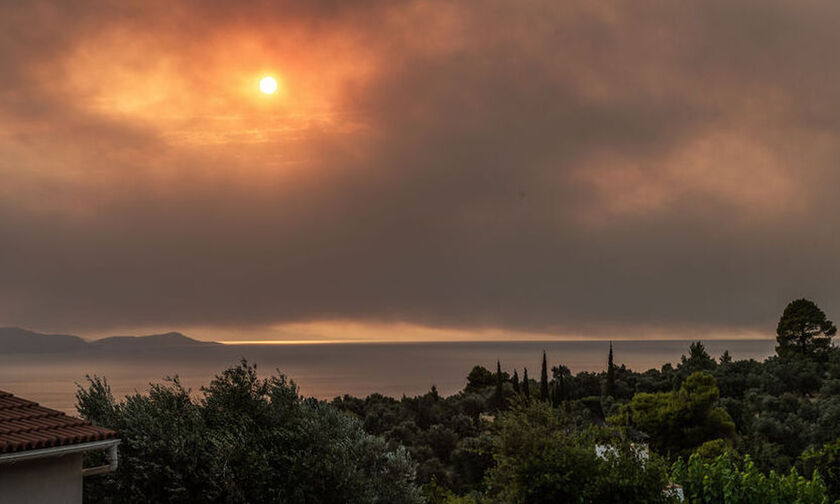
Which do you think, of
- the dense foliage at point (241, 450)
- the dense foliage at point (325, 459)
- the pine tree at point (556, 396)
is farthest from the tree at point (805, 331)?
the dense foliage at point (241, 450)

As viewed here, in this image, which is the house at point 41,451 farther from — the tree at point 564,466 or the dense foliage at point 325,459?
the tree at point 564,466

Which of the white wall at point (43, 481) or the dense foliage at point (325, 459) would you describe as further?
the dense foliage at point (325, 459)

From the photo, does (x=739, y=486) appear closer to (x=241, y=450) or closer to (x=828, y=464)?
(x=241, y=450)

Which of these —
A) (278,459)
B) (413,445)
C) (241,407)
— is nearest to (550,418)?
(278,459)

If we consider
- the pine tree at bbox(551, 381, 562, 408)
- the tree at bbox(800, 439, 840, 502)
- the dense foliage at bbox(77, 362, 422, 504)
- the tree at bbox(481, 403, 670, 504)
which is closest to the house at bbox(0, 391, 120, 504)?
the dense foliage at bbox(77, 362, 422, 504)

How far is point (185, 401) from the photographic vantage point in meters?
20.7

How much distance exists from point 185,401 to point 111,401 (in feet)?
6.58

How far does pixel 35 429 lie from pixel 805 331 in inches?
4098

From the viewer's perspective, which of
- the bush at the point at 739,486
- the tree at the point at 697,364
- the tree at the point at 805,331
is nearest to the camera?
the bush at the point at 739,486

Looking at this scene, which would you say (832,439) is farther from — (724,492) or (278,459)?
(278,459)

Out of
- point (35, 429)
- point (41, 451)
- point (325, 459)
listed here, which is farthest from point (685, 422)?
point (41, 451)

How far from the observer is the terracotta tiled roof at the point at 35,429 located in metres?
10.9

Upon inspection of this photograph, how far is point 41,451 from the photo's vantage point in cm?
1102

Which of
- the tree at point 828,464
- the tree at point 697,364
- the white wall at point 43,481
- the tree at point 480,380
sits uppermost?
the white wall at point 43,481
